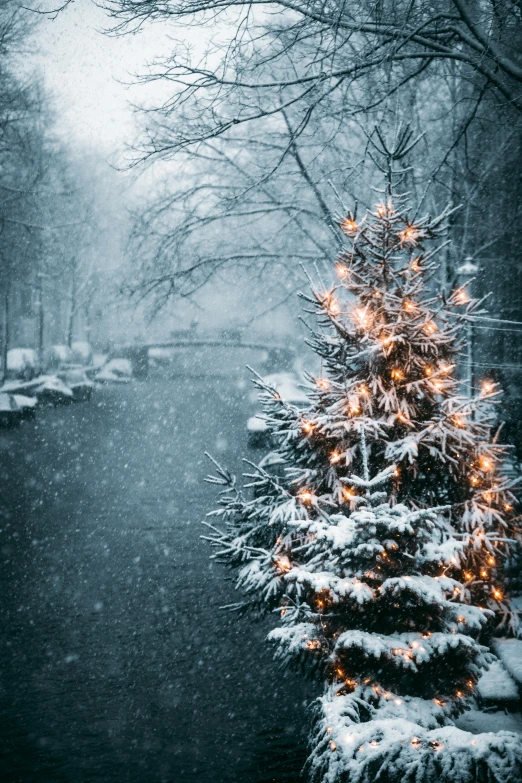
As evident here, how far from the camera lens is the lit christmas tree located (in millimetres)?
3965

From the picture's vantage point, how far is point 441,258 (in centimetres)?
1351

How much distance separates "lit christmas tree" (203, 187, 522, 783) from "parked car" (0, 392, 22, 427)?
16736 millimetres

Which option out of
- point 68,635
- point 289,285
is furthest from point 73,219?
point 68,635

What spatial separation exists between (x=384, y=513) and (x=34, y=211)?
23.7 meters

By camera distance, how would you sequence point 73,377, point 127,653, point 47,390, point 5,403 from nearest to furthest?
point 127,653, point 5,403, point 47,390, point 73,377

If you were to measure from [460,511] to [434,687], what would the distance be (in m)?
1.51

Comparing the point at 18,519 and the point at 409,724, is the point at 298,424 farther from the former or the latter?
the point at 18,519

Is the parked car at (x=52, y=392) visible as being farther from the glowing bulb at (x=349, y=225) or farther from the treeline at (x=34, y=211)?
the glowing bulb at (x=349, y=225)

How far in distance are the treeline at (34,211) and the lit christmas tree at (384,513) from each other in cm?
416

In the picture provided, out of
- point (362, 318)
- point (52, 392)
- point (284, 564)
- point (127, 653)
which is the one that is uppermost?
point (362, 318)

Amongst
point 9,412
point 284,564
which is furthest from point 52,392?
point 284,564

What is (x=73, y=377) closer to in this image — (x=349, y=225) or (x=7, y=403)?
(x=7, y=403)

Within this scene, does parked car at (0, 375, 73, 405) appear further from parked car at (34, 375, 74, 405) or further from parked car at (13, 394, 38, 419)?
parked car at (13, 394, 38, 419)

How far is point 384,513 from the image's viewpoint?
4.01m
